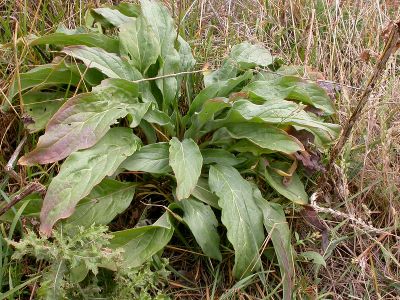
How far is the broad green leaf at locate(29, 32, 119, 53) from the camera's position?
2.28 m

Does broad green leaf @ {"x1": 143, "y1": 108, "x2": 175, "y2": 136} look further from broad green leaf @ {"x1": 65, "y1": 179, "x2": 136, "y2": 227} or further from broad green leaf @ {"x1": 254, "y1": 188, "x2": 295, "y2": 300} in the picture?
broad green leaf @ {"x1": 254, "y1": 188, "x2": 295, "y2": 300}

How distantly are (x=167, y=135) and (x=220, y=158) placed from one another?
9.3 inches

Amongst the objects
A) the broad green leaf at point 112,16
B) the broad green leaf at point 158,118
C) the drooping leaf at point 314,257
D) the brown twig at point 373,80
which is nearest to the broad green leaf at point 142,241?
the broad green leaf at point 158,118

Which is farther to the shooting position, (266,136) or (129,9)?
(129,9)

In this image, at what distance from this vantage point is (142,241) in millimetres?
2006

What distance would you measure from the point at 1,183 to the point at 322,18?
191 cm

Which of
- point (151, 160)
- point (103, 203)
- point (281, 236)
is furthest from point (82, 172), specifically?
point (281, 236)

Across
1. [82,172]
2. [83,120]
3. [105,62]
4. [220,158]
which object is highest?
[105,62]

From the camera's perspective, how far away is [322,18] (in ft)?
10.4

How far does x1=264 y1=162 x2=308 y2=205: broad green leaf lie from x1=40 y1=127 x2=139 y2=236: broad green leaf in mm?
539

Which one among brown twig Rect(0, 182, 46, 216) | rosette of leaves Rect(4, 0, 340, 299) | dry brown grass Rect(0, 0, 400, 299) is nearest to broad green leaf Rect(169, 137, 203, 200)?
rosette of leaves Rect(4, 0, 340, 299)

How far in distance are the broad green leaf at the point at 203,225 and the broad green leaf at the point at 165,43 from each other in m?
0.47

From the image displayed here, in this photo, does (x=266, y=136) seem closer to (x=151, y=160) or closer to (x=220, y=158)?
(x=220, y=158)

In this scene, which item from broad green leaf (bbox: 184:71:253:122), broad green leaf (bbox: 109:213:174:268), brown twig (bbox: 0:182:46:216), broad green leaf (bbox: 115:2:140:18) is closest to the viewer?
brown twig (bbox: 0:182:46:216)
